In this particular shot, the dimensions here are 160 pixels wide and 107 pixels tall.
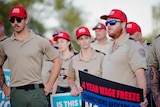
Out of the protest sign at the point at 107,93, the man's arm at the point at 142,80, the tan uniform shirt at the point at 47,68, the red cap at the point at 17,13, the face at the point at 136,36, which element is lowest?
the tan uniform shirt at the point at 47,68

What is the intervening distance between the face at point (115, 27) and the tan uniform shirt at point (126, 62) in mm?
157

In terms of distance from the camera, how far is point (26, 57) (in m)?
6.63

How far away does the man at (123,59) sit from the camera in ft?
18.9

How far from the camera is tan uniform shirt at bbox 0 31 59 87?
21.8 ft

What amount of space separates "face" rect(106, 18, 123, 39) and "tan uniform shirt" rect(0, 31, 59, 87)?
3.75 ft

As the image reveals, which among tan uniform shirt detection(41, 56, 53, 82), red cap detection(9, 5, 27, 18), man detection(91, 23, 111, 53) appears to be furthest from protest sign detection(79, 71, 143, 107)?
man detection(91, 23, 111, 53)

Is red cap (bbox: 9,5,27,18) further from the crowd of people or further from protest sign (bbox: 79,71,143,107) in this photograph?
protest sign (bbox: 79,71,143,107)

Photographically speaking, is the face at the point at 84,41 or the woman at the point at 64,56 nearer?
the face at the point at 84,41

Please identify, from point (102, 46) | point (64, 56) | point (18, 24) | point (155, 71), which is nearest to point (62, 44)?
point (64, 56)

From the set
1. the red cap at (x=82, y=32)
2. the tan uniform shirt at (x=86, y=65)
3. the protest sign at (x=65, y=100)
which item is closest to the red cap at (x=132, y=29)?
the red cap at (x=82, y=32)

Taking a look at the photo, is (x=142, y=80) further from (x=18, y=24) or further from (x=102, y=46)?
(x=102, y=46)

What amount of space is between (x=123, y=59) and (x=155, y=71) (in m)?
0.74

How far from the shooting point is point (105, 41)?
35.1 ft

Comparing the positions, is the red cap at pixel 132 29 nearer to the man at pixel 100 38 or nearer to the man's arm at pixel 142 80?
the man at pixel 100 38
